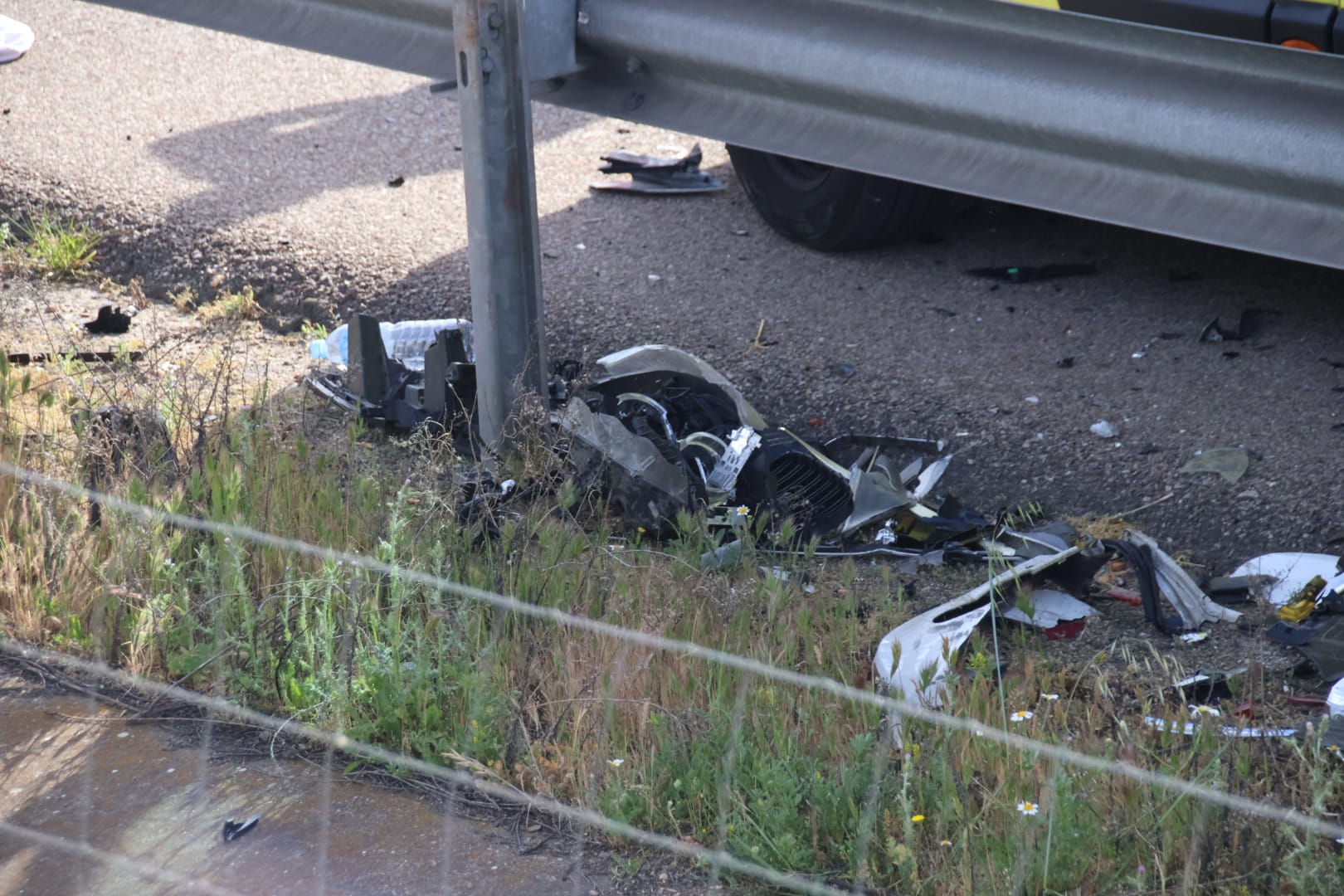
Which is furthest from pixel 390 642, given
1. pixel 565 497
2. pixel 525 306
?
pixel 525 306

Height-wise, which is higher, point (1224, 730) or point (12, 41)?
point (12, 41)

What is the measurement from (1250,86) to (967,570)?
5.26 feet

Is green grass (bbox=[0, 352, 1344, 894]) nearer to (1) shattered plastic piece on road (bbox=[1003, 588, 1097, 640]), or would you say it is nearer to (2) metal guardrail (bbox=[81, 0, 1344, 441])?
(1) shattered plastic piece on road (bbox=[1003, 588, 1097, 640])

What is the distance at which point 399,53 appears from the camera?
16.3 feet

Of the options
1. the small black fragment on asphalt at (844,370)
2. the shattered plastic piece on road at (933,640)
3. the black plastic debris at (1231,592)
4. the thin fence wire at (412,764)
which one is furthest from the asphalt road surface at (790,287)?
the thin fence wire at (412,764)

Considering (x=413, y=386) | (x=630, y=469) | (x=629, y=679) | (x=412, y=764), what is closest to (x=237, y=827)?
(x=412, y=764)

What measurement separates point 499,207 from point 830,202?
2325mm

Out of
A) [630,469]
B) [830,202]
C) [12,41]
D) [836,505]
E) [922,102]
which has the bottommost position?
[836,505]

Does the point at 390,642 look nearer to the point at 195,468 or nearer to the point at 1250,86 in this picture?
the point at 195,468

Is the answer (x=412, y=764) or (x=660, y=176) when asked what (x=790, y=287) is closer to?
(x=660, y=176)

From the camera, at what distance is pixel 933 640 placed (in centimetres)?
349

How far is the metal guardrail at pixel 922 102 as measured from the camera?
11.5 ft

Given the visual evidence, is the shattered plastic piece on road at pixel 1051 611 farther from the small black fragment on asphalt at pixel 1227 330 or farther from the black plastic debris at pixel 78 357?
the black plastic debris at pixel 78 357

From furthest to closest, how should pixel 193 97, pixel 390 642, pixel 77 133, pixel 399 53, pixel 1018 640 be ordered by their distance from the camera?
pixel 193 97, pixel 77 133, pixel 399 53, pixel 1018 640, pixel 390 642
